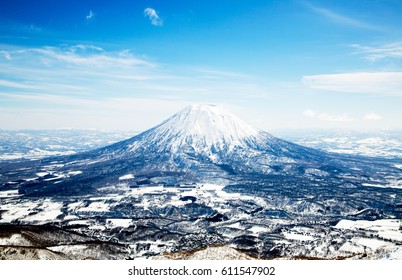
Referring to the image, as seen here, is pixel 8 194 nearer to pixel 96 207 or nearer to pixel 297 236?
pixel 96 207

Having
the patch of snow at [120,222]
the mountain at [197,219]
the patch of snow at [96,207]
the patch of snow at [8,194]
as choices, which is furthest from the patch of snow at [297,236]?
the patch of snow at [8,194]

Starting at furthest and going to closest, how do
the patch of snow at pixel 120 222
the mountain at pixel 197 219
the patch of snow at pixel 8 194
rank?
1. the patch of snow at pixel 8 194
2. the patch of snow at pixel 120 222
3. the mountain at pixel 197 219

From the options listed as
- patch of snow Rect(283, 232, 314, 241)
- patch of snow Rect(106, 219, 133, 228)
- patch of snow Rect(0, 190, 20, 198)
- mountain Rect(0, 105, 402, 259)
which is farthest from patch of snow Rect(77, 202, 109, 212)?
patch of snow Rect(283, 232, 314, 241)

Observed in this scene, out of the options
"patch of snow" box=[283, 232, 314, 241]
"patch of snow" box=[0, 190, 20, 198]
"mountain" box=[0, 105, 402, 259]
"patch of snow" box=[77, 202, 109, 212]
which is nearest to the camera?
"mountain" box=[0, 105, 402, 259]

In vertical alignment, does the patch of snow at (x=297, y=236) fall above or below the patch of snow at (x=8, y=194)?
above

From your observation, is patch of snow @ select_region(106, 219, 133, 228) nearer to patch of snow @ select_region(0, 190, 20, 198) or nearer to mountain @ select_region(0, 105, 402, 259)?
mountain @ select_region(0, 105, 402, 259)

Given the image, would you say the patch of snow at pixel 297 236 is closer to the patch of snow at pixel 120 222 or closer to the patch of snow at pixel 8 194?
the patch of snow at pixel 120 222

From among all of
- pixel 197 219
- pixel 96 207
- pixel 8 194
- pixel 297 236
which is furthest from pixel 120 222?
pixel 8 194

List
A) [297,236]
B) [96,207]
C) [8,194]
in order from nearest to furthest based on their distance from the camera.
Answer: [297,236] → [96,207] → [8,194]
